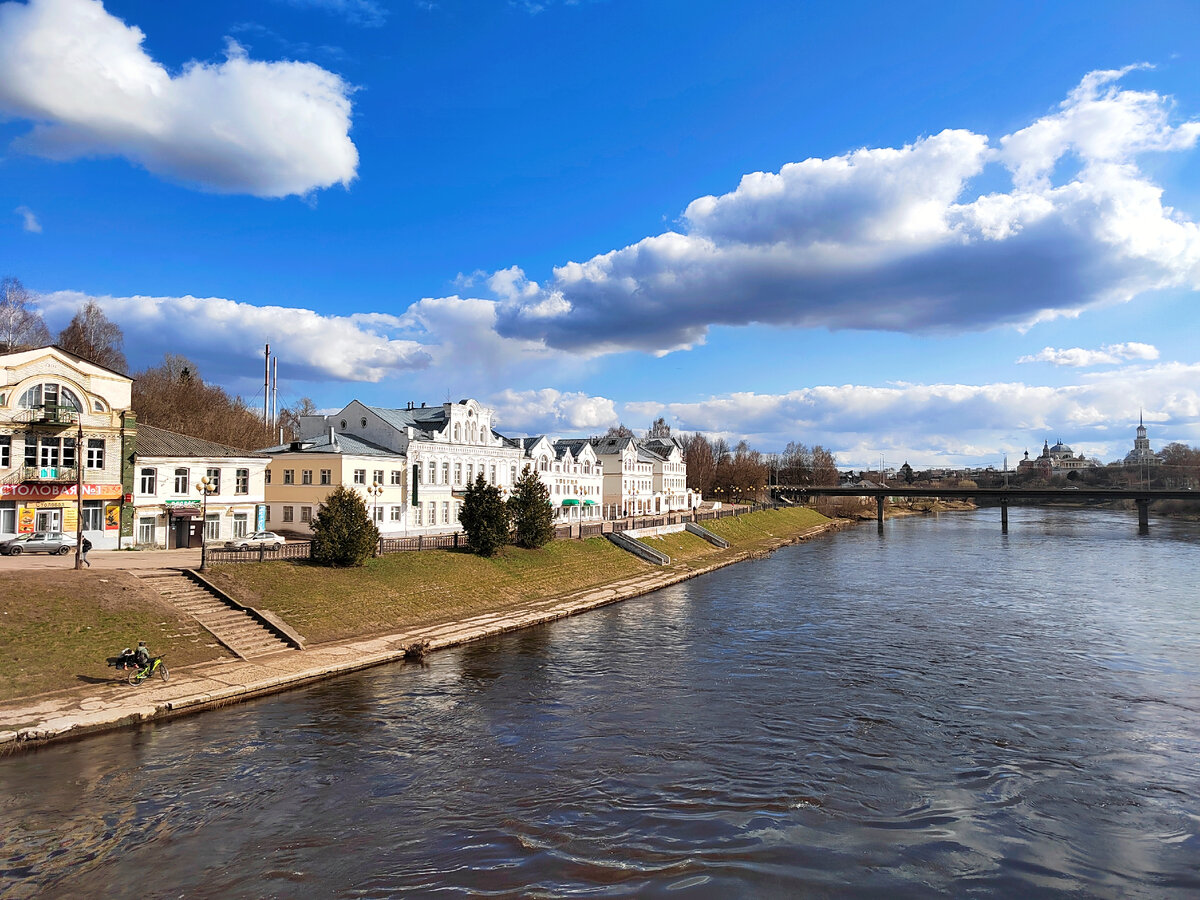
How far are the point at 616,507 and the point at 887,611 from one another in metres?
58.8

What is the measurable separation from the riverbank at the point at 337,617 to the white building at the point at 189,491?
41.4ft

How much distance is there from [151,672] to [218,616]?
557 centimetres

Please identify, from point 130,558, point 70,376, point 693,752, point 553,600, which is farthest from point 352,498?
point 693,752

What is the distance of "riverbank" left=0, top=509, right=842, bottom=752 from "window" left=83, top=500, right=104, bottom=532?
520 inches

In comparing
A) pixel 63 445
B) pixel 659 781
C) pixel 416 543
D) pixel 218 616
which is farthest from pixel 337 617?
pixel 659 781

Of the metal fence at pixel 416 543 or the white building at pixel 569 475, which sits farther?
the white building at pixel 569 475

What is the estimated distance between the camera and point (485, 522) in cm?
4909

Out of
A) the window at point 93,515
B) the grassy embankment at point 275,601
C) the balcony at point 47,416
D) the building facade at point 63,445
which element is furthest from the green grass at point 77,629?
the balcony at point 47,416

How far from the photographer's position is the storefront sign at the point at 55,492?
38750 mm

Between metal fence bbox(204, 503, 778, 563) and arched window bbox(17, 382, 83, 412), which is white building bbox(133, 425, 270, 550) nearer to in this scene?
metal fence bbox(204, 503, 778, 563)

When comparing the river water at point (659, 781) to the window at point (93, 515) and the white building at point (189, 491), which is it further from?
the white building at point (189, 491)

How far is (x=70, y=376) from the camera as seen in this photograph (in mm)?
40219

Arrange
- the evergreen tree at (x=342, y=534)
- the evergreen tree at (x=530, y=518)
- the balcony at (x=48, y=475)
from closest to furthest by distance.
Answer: the evergreen tree at (x=342, y=534), the balcony at (x=48, y=475), the evergreen tree at (x=530, y=518)

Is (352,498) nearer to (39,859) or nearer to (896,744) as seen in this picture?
(39,859)
